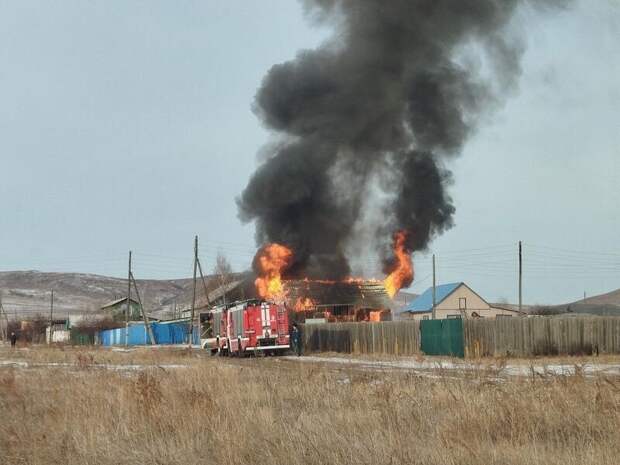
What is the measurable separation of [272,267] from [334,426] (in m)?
Result: 42.7

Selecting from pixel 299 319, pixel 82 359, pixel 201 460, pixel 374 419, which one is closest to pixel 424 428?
pixel 374 419

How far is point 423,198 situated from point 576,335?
20.9 m

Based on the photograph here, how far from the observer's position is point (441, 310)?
80.1m

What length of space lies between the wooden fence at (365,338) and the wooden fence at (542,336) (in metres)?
3.65

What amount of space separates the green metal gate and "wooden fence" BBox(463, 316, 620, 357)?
16.3 inches

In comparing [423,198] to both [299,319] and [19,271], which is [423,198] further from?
[19,271]

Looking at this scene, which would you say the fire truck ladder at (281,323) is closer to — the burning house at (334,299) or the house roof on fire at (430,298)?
the burning house at (334,299)

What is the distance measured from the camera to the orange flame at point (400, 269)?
51312 mm

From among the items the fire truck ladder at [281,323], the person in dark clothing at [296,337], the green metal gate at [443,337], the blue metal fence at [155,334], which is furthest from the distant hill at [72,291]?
the green metal gate at [443,337]

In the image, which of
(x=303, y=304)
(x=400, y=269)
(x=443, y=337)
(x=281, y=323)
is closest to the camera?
(x=443, y=337)

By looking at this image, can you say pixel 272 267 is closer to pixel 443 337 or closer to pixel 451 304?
pixel 443 337

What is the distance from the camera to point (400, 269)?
51.9 m

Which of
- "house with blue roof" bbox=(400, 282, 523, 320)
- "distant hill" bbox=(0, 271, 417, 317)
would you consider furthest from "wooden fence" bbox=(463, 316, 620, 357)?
"distant hill" bbox=(0, 271, 417, 317)

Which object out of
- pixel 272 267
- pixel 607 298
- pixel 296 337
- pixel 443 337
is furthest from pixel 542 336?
pixel 607 298
